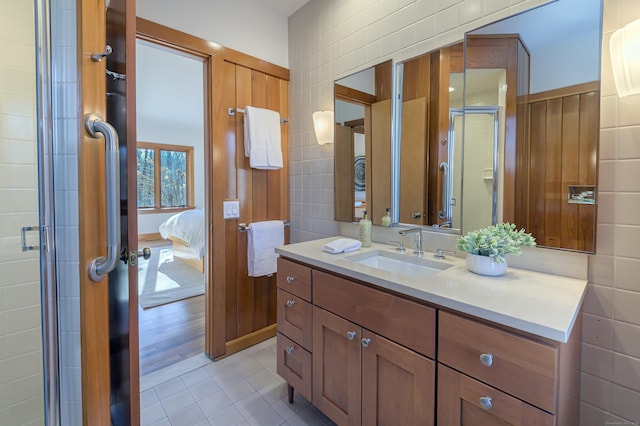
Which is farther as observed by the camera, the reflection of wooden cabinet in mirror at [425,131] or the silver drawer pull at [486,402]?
the reflection of wooden cabinet in mirror at [425,131]

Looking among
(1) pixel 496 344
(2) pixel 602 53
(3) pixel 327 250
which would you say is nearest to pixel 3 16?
(3) pixel 327 250

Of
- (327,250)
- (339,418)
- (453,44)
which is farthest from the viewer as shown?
(327,250)

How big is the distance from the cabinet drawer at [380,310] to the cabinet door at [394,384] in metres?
0.04

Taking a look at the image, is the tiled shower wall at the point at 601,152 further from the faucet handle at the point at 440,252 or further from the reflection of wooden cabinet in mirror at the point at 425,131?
the faucet handle at the point at 440,252

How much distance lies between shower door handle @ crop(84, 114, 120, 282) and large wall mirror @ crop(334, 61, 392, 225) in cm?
137

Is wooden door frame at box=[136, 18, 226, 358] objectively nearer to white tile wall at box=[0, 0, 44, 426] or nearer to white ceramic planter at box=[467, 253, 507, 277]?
white tile wall at box=[0, 0, 44, 426]

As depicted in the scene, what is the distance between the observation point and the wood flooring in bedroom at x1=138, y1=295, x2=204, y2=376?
2119 millimetres

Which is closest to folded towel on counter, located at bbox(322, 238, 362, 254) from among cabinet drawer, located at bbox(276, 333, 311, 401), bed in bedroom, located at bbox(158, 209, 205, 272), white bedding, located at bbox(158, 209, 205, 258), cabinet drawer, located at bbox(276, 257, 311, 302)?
cabinet drawer, located at bbox(276, 257, 311, 302)

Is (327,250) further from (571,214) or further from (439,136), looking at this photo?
(571,214)

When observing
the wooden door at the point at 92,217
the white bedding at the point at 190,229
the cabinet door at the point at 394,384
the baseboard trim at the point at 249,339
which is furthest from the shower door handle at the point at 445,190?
the white bedding at the point at 190,229

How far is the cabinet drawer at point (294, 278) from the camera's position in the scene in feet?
4.81

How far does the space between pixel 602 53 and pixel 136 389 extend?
212 centimetres

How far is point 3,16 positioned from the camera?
104 cm

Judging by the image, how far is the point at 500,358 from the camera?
2.70 feet
